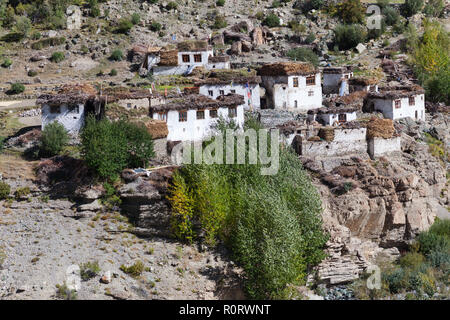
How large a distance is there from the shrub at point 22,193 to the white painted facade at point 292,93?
23126 millimetres

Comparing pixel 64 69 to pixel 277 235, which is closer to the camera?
pixel 277 235

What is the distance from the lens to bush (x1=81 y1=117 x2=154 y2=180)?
161ft

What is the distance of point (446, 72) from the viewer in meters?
72.4

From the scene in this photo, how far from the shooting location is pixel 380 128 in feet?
186

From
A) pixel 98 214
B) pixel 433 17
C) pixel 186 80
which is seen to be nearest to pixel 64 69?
pixel 186 80

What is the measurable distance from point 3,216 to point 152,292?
12.9 m

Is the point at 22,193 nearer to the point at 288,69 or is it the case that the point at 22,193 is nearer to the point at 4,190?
the point at 4,190

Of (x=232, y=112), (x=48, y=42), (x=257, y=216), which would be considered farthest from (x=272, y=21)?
(x=257, y=216)

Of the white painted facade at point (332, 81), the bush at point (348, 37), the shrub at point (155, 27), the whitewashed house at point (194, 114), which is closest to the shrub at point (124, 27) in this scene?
the shrub at point (155, 27)

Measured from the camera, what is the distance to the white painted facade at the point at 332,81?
220ft

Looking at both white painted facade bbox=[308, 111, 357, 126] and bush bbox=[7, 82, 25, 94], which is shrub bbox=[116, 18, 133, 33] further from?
white painted facade bbox=[308, 111, 357, 126]

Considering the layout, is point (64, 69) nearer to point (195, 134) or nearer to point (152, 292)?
point (195, 134)

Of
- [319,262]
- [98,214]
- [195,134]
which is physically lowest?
[319,262]

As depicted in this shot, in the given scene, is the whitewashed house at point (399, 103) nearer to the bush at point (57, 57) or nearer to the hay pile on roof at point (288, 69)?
the hay pile on roof at point (288, 69)
